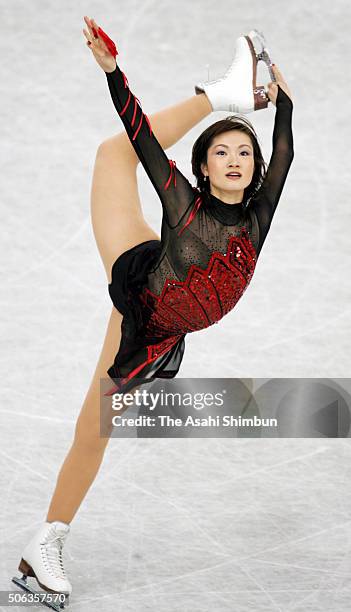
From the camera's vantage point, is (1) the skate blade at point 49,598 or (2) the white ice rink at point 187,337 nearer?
(1) the skate blade at point 49,598

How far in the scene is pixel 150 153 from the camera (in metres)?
2.26

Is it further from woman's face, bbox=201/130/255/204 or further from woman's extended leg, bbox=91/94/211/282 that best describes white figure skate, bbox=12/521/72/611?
woman's face, bbox=201/130/255/204

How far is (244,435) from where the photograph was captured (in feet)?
11.3

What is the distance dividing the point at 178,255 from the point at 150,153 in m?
0.24

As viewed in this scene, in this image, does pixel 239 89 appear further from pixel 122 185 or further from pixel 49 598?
pixel 49 598

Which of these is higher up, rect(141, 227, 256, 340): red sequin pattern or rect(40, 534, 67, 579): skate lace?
rect(141, 227, 256, 340): red sequin pattern

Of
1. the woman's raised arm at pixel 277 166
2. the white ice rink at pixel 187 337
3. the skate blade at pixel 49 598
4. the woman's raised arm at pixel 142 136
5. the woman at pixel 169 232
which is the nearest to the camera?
the woman's raised arm at pixel 142 136

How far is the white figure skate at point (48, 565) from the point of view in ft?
8.46

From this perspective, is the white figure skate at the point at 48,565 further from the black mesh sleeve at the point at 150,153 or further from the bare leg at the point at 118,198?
the black mesh sleeve at the point at 150,153

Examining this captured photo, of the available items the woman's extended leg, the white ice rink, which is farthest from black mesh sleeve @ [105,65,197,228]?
the white ice rink

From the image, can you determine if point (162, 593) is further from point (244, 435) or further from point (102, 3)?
point (102, 3)

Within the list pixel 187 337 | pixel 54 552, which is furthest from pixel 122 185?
pixel 187 337

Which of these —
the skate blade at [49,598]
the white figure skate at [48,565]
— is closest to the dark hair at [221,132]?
the white figure skate at [48,565]

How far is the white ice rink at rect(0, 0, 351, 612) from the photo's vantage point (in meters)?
2.79
